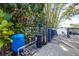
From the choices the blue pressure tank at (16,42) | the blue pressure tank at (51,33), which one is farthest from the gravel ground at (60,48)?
the blue pressure tank at (16,42)

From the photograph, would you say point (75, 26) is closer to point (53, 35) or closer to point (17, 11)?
point (53, 35)

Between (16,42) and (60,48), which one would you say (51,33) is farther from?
(16,42)

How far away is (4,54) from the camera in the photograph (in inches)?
88.3

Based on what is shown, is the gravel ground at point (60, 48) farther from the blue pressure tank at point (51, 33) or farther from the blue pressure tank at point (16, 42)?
the blue pressure tank at point (16, 42)

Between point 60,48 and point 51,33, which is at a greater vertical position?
point 51,33

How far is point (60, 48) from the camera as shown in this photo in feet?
7.36

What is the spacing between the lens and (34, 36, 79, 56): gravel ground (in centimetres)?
222

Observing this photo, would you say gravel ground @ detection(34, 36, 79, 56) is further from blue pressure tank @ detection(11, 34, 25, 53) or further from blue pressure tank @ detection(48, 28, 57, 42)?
blue pressure tank @ detection(11, 34, 25, 53)

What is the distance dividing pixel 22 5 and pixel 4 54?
473 millimetres

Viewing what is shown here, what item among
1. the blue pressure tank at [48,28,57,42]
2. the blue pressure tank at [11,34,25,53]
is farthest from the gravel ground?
the blue pressure tank at [11,34,25,53]

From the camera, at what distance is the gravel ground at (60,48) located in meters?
2.22

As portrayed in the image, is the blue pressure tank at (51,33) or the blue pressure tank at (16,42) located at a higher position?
the blue pressure tank at (51,33)

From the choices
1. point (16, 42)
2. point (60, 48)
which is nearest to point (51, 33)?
point (60, 48)

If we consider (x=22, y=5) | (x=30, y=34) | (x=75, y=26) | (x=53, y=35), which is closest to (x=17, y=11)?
(x=22, y=5)
